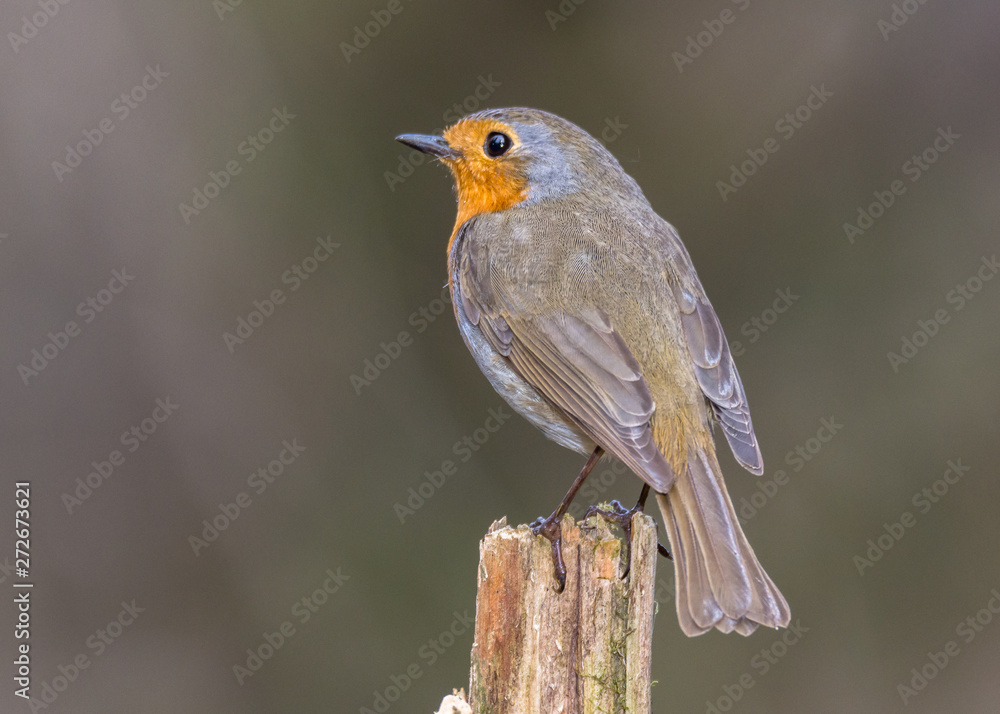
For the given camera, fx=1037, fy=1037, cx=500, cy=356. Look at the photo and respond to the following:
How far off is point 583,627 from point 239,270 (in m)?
4.37

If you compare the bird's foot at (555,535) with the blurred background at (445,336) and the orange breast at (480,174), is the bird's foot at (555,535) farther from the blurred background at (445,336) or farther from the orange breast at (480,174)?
the blurred background at (445,336)

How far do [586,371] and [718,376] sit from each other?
0.54 metres

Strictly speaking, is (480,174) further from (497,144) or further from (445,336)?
(445,336)

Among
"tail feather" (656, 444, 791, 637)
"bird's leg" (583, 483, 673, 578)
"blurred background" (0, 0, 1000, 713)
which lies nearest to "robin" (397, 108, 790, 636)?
"tail feather" (656, 444, 791, 637)

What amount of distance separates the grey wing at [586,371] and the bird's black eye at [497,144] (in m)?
0.78

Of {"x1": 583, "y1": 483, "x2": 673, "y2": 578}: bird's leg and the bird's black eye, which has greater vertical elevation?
the bird's black eye

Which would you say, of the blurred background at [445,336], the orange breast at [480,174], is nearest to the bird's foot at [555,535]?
the orange breast at [480,174]

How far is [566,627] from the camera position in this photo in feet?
10.6

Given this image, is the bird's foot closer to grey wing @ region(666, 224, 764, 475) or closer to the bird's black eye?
grey wing @ region(666, 224, 764, 475)

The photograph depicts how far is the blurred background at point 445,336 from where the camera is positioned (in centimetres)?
655

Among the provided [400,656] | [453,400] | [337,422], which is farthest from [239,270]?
[400,656]

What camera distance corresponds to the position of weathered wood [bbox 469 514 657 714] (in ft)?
10.5

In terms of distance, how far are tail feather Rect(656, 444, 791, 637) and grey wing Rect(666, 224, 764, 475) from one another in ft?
0.89

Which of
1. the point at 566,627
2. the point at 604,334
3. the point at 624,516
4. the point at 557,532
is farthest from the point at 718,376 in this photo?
the point at 566,627
